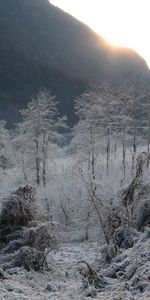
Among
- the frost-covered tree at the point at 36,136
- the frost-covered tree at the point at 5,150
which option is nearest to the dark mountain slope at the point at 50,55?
the frost-covered tree at the point at 5,150

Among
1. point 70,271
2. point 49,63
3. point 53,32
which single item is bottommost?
point 70,271

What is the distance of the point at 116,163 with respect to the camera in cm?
5341

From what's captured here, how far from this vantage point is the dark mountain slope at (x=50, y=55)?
13123 centimetres

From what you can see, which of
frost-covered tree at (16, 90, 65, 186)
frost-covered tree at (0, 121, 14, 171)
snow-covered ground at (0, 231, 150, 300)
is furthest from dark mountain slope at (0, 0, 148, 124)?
snow-covered ground at (0, 231, 150, 300)

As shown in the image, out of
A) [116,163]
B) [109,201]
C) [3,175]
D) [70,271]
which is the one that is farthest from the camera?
[116,163]

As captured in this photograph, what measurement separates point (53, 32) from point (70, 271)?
459 ft

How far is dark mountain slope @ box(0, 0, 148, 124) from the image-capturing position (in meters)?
131

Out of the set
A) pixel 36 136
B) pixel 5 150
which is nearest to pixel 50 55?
pixel 5 150

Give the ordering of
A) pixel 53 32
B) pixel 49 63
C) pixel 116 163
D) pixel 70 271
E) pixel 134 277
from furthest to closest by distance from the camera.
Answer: pixel 53 32, pixel 49 63, pixel 116 163, pixel 70 271, pixel 134 277

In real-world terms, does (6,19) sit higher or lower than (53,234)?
higher

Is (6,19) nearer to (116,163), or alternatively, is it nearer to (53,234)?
(116,163)

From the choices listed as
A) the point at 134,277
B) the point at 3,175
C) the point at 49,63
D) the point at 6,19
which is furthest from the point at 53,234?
the point at 6,19

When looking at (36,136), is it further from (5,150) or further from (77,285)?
(77,285)

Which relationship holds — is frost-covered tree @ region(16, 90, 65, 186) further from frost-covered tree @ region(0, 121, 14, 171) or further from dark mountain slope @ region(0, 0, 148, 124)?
dark mountain slope @ region(0, 0, 148, 124)
